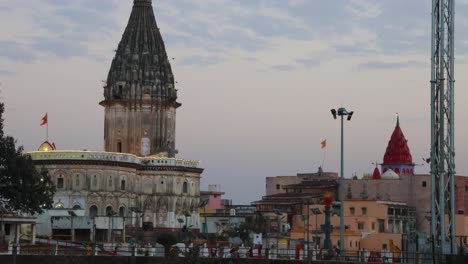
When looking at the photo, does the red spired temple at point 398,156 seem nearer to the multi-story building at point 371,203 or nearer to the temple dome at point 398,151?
the temple dome at point 398,151

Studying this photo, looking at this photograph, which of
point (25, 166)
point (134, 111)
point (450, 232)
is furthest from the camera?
point (134, 111)

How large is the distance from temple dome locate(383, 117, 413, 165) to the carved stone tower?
44367 mm

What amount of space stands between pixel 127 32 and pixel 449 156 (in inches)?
3702

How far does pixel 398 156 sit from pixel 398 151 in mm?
1016

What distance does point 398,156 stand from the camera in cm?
18338

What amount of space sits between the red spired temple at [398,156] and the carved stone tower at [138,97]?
44048 millimetres

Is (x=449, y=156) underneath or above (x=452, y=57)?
underneath

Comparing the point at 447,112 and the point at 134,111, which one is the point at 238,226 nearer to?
the point at 134,111

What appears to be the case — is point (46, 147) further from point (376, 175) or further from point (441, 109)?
point (441, 109)

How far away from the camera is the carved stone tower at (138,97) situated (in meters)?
152

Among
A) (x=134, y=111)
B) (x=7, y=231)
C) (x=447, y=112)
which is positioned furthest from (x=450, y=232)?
(x=134, y=111)

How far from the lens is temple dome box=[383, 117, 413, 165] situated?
183000mm

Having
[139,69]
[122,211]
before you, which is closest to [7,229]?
[122,211]

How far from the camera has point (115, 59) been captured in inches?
6097
